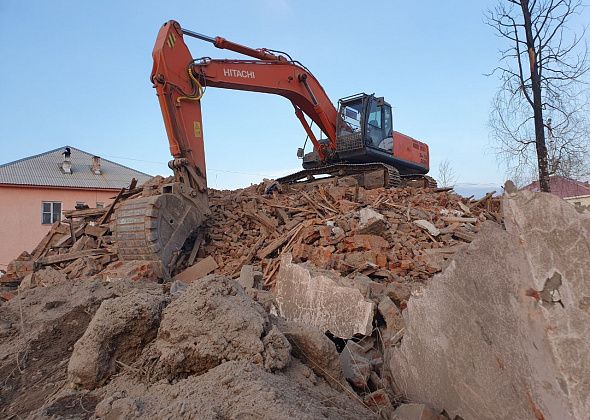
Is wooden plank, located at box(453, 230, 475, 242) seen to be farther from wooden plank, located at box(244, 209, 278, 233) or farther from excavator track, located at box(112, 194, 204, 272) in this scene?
excavator track, located at box(112, 194, 204, 272)

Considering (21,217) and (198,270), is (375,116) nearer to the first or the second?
(198,270)

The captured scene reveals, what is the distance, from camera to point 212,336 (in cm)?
257

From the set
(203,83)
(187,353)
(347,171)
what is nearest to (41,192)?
(347,171)

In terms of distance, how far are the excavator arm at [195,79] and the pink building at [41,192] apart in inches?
638

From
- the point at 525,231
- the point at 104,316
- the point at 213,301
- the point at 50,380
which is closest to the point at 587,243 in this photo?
the point at 525,231

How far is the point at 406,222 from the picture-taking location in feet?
27.7

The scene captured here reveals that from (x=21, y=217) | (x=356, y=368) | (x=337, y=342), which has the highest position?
(x=21, y=217)

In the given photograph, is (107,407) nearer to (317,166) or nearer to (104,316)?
(104,316)

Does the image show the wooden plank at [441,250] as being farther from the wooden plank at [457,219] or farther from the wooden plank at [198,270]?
the wooden plank at [198,270]

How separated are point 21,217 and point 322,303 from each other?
2455 centimetres

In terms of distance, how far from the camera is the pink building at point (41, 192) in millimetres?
23906

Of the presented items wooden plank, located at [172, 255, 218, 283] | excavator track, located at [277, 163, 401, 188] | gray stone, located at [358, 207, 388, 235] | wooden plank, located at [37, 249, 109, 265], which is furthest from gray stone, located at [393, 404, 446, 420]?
excavator track, located at [277, 163, 401, 188]

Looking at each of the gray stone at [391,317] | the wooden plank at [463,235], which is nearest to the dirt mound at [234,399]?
the gray stone at [391,317]

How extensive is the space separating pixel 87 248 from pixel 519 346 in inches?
328
